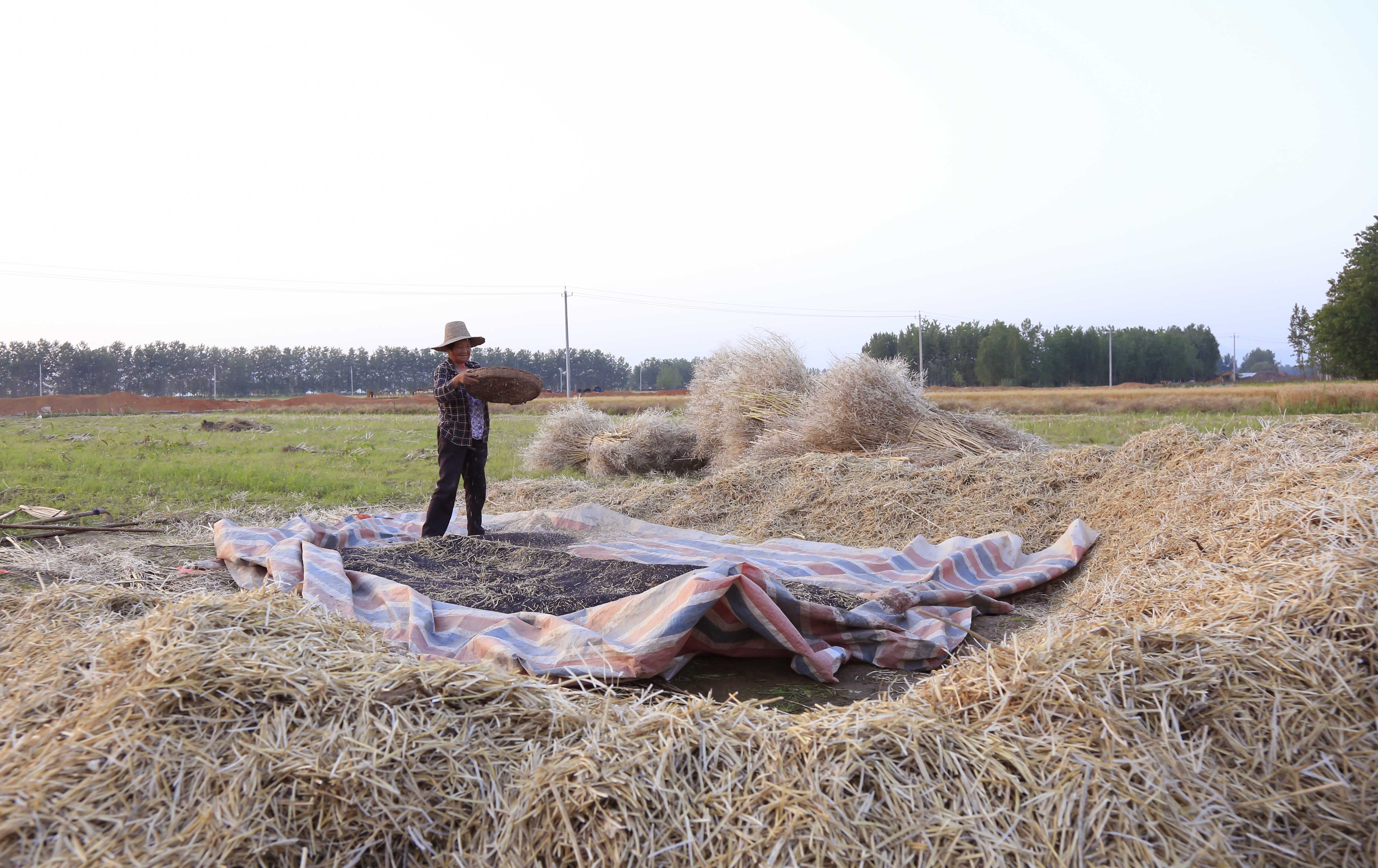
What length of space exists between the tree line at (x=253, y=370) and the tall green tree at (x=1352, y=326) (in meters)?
56.6

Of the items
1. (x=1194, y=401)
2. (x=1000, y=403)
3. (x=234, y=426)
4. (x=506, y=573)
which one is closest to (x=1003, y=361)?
(x=1000, y=403)

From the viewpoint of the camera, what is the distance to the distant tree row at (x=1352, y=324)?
110 ft

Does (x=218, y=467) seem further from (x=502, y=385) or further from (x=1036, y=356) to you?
(x=1036, y=356)

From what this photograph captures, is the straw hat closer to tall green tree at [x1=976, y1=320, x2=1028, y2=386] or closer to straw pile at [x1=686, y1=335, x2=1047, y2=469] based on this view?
straw pile at [x1=686, y1=335, x2=1047, y2=469]

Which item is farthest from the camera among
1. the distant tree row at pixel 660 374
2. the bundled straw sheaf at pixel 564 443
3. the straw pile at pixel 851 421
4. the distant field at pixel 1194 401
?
the distant tree row at pixel 660 374

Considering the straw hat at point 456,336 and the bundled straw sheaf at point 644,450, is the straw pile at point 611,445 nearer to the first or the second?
the bundled straw sheaf at point 644,450

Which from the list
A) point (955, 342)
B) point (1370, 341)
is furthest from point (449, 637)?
point (955, 342)

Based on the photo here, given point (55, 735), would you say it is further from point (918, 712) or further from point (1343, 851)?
A: point (1343, 851)

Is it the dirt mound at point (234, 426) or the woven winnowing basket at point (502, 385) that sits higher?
the woven winnowing basket at point (502, 385)

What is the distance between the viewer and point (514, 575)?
163 inches

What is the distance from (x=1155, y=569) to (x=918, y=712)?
184cm

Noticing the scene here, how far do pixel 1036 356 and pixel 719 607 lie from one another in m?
76.6

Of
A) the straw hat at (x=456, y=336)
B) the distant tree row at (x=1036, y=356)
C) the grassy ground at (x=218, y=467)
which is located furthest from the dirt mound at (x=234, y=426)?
the distant tree row at (x=1036, y=356)

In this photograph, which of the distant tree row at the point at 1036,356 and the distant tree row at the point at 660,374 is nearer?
the distant tree row at the point at 1036,356
